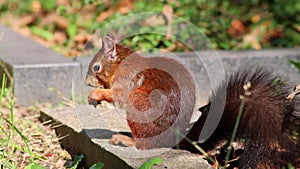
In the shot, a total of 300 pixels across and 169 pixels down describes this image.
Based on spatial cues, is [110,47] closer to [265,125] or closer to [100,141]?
[100,141]

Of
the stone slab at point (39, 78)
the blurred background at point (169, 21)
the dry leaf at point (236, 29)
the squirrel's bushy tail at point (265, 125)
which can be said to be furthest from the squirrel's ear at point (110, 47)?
the dry leaf at point (236, 29)

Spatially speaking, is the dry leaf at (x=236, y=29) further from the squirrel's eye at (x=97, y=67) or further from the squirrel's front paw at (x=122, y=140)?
the squirrel's eye at (x=97, y=67)

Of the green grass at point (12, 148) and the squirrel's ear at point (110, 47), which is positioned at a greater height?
the squirrel's ear at point (110, 47)

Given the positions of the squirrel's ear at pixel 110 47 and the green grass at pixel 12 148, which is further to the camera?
the green grass at pixel 12 148

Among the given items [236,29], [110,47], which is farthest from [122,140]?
[236,29]

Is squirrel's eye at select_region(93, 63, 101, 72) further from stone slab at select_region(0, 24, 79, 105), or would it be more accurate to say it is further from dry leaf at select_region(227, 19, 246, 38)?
dry leaf at select_region(227, 19, 246, 38)

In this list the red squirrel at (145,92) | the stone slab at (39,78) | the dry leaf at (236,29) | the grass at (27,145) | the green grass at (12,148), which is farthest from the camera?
the dry leaf at (236,29)

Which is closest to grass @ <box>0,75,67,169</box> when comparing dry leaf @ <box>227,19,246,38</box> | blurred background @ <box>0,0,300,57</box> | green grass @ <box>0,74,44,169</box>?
green grass @ <box>0,74,44,169</box>

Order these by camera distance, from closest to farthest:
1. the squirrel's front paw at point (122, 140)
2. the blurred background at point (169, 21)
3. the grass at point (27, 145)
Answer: the squirrel's front paw at point (122, 140)
the grass at point (27, 145)
the blurred background at point (169, 21)

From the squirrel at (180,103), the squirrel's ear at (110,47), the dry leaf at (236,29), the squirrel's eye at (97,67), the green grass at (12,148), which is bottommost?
the green grass at (12,148)
